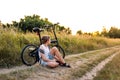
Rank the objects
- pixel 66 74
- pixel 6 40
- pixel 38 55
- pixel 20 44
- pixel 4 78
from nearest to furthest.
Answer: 1. pixel 4 78
2. pixel 66 74
3. pixel 38 55
4. pixel 6 40
5. pixel 20 44

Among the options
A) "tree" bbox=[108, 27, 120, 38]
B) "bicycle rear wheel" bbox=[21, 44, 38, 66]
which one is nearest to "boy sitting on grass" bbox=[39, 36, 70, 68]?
"bicycle rear wheel" bbox=[21, 44, 38, 66]

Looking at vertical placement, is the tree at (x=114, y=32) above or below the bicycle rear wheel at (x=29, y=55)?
below

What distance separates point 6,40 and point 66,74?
391 centimetres

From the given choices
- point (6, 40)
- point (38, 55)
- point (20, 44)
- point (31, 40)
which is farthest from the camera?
point (31, 40)

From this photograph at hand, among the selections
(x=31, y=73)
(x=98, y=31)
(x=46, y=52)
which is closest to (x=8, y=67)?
(x=46, y=52)

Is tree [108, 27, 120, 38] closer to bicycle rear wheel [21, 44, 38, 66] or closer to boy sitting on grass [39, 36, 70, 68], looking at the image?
bicycle rear wheel [21, 44, 38, 66]

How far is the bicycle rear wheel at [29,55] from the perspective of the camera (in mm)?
13031

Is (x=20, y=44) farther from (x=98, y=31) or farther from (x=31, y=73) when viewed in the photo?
(x=98, y=31)

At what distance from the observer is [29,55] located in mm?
13039

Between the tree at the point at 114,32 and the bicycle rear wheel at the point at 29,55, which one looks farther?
the tree at the point at 114,32

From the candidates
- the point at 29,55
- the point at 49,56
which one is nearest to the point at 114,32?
the point at 29,55

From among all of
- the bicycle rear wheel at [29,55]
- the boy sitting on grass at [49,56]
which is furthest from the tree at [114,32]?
the boy sitting on grass at [49,56]

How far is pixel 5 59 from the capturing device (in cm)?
1343

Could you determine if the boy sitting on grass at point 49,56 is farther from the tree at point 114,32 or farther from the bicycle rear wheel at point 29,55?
the tree at point 114,32
